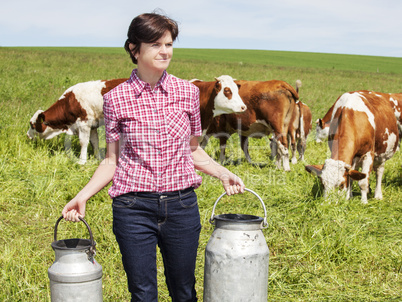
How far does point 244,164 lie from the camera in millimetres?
8914

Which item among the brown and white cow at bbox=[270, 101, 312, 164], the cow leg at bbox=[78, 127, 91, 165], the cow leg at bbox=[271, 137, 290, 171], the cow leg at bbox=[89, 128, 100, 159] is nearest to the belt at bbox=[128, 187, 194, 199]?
the cow leg at bbox=[78, 127, 91, 165]

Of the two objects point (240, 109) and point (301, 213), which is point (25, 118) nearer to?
point (240, 109)

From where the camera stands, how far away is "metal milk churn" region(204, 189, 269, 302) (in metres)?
2.36

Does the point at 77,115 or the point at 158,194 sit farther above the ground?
the point at 158,194

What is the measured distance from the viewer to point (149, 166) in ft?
7.96

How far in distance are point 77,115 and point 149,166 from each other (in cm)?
719

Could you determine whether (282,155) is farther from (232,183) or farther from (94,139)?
(232,183)

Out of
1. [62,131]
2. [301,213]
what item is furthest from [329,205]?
[62,131]

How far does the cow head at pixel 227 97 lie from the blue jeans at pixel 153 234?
6.54 metres

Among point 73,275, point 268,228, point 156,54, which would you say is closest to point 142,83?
point 156,54

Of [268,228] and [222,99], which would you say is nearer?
[268,228]

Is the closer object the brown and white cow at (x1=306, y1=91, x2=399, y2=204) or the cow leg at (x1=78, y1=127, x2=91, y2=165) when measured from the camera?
the brown and white cow at (x1=306, y1=91, x2=399, y2=204)

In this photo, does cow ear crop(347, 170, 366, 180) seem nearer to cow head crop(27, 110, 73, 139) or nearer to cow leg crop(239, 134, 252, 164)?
cow leg crop(239, 134, 252, 164)

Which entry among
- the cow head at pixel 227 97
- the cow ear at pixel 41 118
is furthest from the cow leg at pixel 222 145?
the cow ear at pixel 41 118
